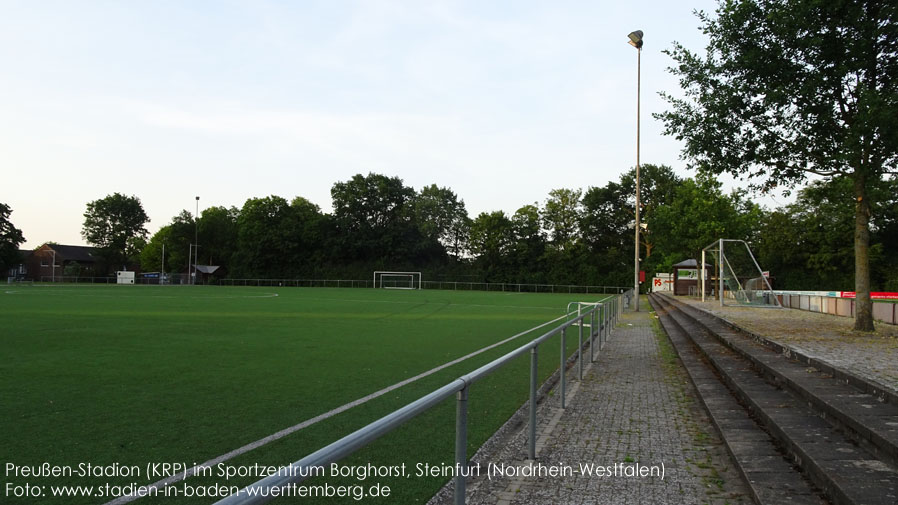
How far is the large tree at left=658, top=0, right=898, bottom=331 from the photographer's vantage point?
1109 cm

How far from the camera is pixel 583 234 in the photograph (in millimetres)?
71875

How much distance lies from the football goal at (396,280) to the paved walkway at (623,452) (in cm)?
5829

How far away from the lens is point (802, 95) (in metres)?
12.0

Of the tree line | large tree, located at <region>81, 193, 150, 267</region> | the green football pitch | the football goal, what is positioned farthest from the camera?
large tree, located at <region>81, 193, 150, 267</region>

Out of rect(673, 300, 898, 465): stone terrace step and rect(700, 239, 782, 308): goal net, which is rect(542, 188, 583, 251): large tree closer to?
rect(700, 239, 782, 308): goal net

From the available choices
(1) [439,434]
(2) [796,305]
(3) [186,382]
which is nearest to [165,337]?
(3) [186,382]

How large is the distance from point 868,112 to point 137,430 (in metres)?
11.9

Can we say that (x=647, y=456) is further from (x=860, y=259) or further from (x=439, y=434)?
(x=860, y=259)

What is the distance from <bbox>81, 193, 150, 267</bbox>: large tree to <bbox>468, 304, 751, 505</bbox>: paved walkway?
105 meters

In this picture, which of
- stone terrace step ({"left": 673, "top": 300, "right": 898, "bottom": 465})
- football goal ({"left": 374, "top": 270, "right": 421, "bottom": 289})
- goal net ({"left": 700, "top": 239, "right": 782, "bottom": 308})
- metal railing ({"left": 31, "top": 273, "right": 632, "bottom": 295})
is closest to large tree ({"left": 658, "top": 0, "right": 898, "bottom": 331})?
stone terrace step ({"left": 673, "top": 300, "right": 898, "bottom": 465})

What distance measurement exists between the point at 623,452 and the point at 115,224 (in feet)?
373

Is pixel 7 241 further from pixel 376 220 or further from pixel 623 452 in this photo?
pixel 623 452

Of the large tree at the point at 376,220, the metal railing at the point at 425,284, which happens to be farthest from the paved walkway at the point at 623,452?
the large tree at the point at 376,220

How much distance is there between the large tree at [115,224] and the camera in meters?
99.8
